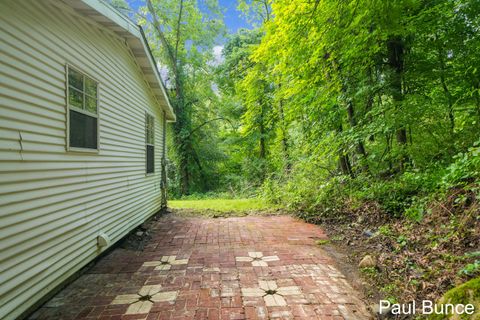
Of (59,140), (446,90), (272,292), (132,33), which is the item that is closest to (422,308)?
(272,292)

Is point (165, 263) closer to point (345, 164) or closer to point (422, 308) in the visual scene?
point (422, 308)

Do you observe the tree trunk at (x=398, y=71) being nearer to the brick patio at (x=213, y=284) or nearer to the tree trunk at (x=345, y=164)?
the tree trunk at (x=345, y=164)

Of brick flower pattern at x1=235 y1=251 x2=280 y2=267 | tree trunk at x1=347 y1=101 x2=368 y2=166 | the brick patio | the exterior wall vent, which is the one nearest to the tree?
tree trunk at x1=347 y1=101 x2=368 y2=166

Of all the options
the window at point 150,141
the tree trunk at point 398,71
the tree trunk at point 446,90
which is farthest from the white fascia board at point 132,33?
the tree trunk at point 446,90

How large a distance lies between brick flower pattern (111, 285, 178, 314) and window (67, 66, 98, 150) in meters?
1.95

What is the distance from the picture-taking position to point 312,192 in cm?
691

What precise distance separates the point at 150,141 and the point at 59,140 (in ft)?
A: 13.3

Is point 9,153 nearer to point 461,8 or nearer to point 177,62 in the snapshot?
point 461,8

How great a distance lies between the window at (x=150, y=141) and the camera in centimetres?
658

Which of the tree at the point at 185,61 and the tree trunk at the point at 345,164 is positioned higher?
the tree at the point at 185,61

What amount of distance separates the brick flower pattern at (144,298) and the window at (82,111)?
1.95 meters

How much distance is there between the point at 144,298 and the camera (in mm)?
2713

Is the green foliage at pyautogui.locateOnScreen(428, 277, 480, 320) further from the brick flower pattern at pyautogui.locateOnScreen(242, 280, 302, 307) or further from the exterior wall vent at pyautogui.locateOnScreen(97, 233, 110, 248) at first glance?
the exterior wall vent at pyautogui.locateOnScreen(97, 233, 110, 248)

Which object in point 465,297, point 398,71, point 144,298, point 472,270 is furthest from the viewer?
point 398,71
